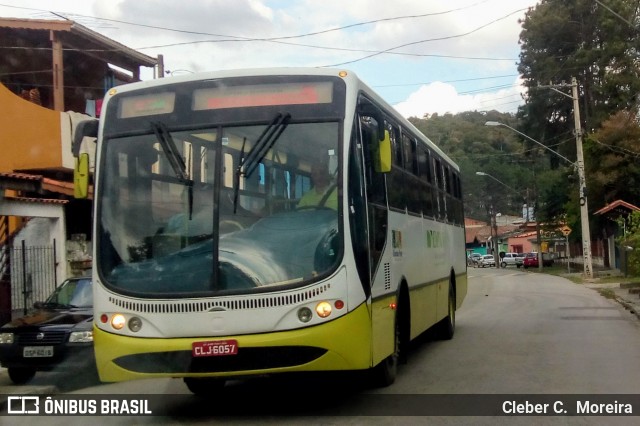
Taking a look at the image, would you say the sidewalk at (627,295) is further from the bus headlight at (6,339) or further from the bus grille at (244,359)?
the bus headlight at (6,339)

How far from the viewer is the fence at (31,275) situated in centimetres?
1677

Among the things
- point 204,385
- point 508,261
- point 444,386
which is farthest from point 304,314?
point 508,261

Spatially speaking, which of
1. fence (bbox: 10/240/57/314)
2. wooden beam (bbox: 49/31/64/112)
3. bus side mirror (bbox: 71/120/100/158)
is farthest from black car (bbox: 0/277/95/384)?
wooden beam (bbox: 49/31/64/112)

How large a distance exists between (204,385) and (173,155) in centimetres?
288

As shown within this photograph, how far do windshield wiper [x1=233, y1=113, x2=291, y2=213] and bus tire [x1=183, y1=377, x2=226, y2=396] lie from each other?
8.30ft

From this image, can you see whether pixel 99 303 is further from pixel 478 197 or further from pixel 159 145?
pixel 478 197

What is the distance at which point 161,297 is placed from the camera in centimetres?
754

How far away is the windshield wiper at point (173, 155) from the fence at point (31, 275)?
9134mm

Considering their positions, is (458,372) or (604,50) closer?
(458,372)

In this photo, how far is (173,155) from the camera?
7.82 m

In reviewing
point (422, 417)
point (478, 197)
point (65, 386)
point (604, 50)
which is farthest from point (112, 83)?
point (478, 197)

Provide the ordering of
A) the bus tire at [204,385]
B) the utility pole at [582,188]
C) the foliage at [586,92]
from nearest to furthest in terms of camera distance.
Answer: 1. the bus tire at [204,385]
2. the utility pole at [582,188]
3. the foliage at [586,92]

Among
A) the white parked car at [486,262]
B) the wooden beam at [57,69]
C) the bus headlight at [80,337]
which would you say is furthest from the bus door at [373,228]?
the white parked car at [486,262]

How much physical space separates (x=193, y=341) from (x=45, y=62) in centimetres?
1949
